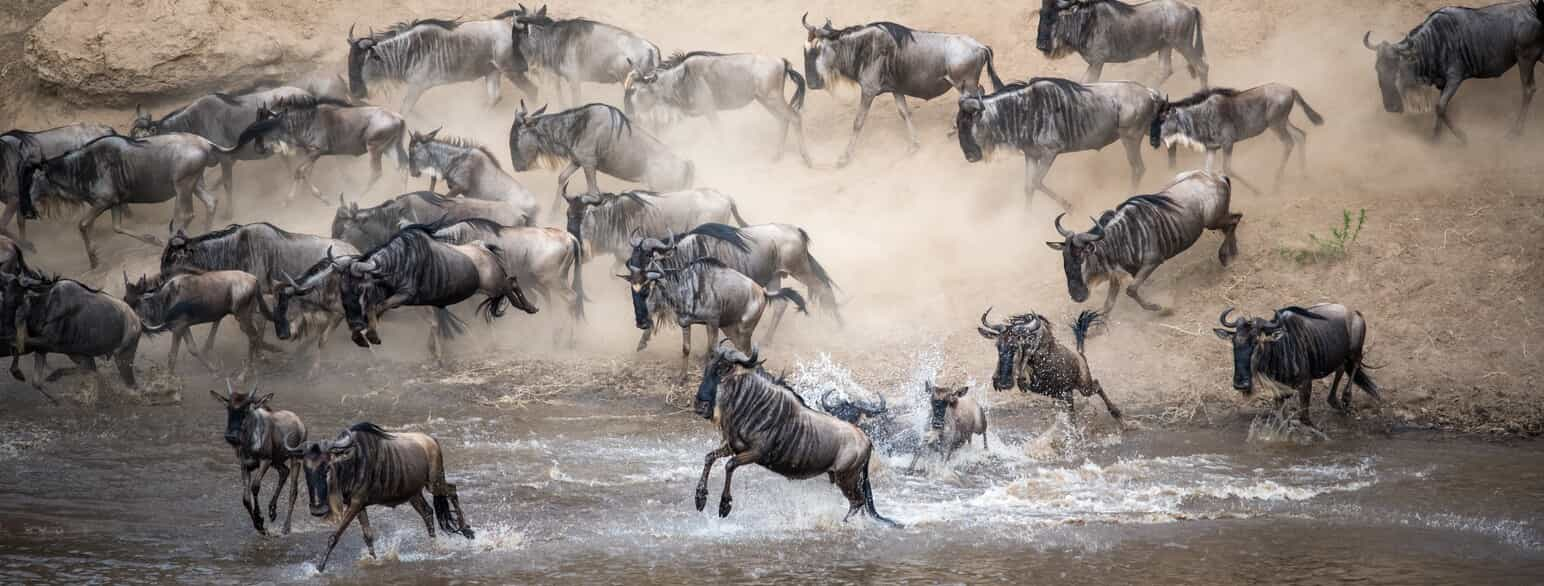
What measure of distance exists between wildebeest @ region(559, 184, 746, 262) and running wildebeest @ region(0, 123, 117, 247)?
519 centimetres

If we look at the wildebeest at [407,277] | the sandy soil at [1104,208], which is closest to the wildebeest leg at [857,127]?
the sandy soil at [1104,208]

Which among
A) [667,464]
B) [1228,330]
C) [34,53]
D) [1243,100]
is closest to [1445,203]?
[1243,100]

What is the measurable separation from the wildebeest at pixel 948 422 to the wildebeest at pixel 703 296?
8.30ft

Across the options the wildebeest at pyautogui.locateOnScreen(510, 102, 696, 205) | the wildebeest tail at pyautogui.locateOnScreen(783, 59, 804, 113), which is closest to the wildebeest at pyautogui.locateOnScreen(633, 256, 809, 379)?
the wildebeest at pyautogui.locateOnScreen(510, 102, 696, 205)

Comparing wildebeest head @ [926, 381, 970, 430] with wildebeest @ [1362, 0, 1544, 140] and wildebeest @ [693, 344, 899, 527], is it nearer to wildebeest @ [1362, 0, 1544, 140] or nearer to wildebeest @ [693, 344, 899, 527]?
wildebeest @ [693, 344, 899, 527]

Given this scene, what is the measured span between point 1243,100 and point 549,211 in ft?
22.4

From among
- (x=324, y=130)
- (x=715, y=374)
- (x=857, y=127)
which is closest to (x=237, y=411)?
(x=715, y=374)

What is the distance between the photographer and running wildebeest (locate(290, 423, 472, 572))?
7.96 m

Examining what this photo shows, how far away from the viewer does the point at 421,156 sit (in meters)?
15.0

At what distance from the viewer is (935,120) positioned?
55.2 feet

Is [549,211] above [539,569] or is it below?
above

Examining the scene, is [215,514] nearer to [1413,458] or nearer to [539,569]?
[539,569]

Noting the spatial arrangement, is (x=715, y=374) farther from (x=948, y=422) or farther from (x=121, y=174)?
(x=121, y=174)

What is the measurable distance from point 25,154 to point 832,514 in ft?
35.3
